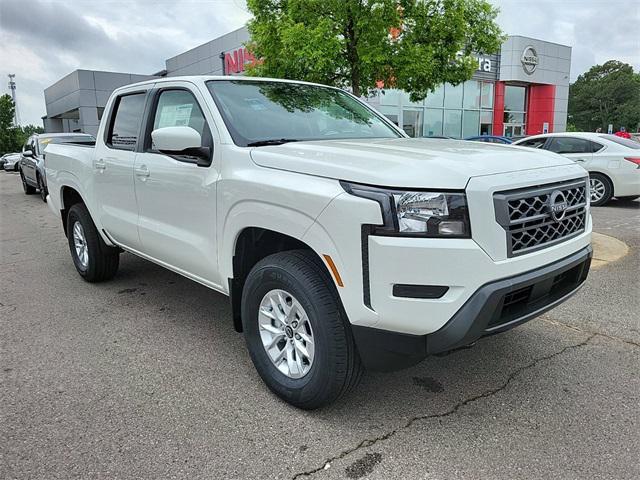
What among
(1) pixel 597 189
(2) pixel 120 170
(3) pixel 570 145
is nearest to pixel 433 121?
(3) pixel 570 145

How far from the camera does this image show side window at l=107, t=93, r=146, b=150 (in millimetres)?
4355

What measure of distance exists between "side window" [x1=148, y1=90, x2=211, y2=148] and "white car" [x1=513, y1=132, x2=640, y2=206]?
9.15 metres

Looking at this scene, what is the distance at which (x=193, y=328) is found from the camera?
4.25m

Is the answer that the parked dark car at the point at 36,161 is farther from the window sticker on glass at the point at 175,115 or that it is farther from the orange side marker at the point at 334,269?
the orange side marker at the point at 334,269

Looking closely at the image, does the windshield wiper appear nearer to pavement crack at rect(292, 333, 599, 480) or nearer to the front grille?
the front grille

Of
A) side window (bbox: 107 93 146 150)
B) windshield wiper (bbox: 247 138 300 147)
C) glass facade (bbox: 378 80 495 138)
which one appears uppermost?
glass facade (bbox: 378 80 495 138)

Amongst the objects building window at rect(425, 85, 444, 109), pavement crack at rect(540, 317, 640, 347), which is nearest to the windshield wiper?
pavement crack at rect(540, 317, 640, 347)

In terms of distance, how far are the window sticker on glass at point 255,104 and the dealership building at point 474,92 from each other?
23.1 meters

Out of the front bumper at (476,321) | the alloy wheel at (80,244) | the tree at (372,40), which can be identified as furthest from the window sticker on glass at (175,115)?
the tree at (372,40)

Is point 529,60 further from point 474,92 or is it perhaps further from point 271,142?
point 271,142

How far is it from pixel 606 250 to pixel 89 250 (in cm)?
625

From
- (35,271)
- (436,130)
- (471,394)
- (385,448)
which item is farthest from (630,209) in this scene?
(436,130)

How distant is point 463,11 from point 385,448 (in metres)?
9.93

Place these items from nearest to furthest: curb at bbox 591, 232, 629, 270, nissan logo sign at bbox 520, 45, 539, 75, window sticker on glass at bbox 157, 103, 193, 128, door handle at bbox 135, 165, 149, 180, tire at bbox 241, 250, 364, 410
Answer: tire at bbox 241, 250, 364, 410, window sticker on glass at bbox 157, 103, 193, 128, door handle at bbox 135, 165, 149, 180, curb at bbox 591, 232, 629, 270, nissan logo sign at bbox 520, 45, 539, 75
